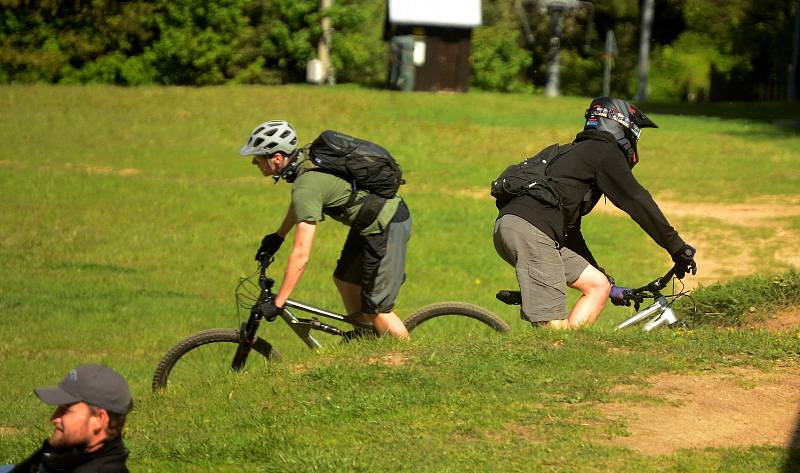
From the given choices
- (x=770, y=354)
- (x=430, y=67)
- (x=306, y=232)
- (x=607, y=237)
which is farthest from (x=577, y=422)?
(x=430, y=67)

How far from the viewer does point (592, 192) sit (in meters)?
8.02

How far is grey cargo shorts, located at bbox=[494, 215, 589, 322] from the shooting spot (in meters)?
7.81

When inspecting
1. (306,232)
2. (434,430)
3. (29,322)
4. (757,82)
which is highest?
(306,232)

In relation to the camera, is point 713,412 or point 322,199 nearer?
point 713,412

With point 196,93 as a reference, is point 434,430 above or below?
above

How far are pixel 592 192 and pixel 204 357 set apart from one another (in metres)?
2.62

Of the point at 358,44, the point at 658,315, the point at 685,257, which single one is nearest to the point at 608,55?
the point at 358,44

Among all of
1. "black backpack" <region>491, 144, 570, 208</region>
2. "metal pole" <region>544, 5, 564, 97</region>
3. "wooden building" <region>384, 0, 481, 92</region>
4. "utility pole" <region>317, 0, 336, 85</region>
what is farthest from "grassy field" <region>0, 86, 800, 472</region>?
"utility pole" <region>317, 0, 336, 85</region>

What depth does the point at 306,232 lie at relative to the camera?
26.5ft

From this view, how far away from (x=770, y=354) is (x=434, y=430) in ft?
7.17

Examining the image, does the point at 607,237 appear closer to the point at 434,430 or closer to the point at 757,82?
the point at 434,430

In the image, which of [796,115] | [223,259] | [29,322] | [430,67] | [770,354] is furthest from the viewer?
[430,67]

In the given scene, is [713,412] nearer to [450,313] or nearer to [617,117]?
[617,117]

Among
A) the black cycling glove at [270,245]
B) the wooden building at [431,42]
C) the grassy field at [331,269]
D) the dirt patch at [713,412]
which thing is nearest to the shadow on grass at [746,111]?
the grassy field at [331,269]
